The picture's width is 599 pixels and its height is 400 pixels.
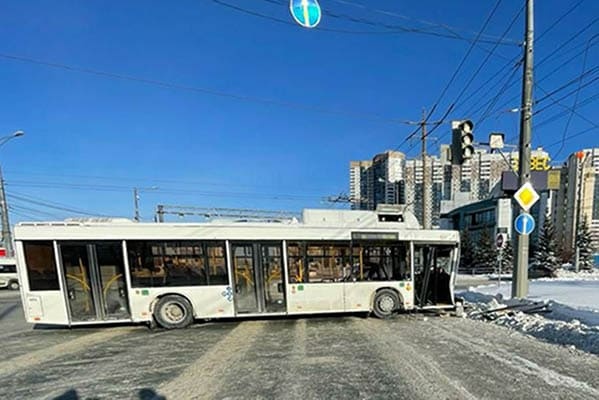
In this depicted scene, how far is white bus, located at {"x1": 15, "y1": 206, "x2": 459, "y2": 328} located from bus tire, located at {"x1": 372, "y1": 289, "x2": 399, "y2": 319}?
3cm

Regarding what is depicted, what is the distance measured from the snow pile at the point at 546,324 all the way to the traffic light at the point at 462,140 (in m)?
3.98

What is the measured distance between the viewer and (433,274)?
8.95m

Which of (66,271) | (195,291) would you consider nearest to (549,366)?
(195,291)

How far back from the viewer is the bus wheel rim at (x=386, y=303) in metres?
8.47

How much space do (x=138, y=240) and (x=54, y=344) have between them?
2.62m

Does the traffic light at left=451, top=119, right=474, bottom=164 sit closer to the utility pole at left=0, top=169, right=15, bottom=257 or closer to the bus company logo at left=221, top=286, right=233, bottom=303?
the bus company logo at left=221, top=286, right=233, bottom=303

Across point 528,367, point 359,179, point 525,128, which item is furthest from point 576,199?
point 528,367

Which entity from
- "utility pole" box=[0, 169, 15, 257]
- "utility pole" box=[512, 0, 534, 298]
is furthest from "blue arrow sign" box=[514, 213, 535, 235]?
"utility pole" box=[0, 169, 15, 257]

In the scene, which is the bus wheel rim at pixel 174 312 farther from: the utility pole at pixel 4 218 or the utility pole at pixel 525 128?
the utility pole at pixel 4 218

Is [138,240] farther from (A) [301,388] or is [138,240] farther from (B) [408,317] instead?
(B) [408,317]

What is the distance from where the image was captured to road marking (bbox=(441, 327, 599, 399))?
13.0 feet


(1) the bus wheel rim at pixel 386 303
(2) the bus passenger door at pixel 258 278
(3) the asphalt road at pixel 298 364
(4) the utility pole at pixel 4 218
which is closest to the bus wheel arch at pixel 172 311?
(3) the asphalt road at pixel 298 364

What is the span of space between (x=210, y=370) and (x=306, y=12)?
6461 millimetres

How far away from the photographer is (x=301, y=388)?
4.05 meters
